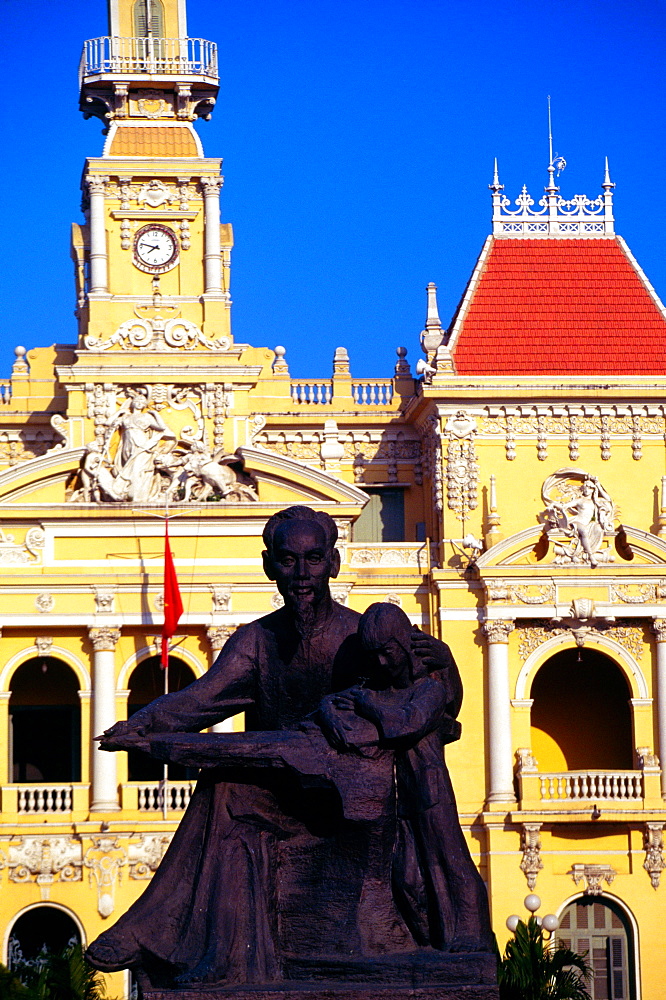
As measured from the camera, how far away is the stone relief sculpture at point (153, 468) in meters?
40.2

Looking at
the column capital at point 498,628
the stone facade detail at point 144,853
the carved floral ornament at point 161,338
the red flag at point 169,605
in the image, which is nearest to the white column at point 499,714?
the column capital at point 498,628

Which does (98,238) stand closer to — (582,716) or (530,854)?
(582,716)

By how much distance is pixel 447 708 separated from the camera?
10656 mm

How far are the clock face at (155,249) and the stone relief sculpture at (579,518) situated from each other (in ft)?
28.8

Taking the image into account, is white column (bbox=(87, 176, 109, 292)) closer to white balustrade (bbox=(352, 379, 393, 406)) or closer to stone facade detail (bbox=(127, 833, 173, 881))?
white balustrade (bbox=(352, 379, 393, 406))

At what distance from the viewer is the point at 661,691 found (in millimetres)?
40312

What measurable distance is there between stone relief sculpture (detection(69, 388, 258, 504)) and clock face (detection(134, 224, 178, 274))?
11.4 ft

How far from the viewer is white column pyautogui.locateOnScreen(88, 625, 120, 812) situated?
38812 mm

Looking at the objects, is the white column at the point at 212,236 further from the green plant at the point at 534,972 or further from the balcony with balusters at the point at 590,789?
the green plant at the point at 534,972

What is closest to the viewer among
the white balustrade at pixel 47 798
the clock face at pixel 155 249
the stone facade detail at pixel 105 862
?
the stone facade detail at pixel 105 862

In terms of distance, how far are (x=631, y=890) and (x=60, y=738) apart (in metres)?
11.5

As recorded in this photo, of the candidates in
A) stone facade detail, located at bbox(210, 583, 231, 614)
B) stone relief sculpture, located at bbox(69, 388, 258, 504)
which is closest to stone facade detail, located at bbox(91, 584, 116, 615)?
stone relief sculpture, located at bbox(69, 388, 258, 504)

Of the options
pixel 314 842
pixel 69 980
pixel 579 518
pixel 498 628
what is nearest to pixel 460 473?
pixel 579 518

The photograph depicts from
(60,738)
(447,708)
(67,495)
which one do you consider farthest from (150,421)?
(447,708)
